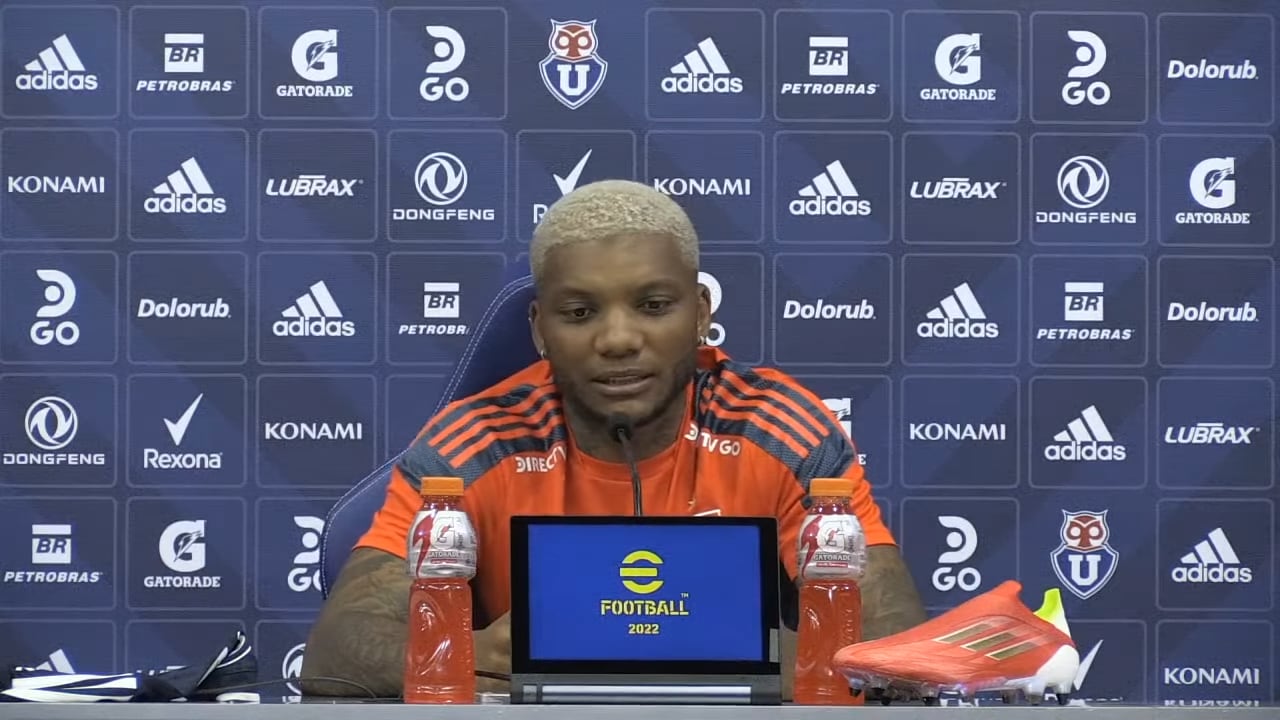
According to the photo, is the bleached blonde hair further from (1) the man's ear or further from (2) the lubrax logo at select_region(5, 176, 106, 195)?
(2) the lubrax logo at select_region(5, 176, 106, 195)

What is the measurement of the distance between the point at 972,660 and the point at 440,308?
240 cm

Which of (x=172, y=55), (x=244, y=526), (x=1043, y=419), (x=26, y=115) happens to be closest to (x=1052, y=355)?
(x=1043, y=419)

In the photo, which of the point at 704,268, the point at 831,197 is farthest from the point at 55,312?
the point at 831,197

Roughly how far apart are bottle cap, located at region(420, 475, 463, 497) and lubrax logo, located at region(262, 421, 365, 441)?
2138 mm

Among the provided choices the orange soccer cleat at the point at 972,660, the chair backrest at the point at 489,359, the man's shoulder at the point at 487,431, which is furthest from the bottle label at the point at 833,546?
the chair backrest at the point at 489,359

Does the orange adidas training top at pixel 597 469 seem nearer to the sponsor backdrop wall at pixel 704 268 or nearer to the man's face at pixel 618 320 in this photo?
the man's face at pixel 618 320

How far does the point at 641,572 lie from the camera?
4.14 ft

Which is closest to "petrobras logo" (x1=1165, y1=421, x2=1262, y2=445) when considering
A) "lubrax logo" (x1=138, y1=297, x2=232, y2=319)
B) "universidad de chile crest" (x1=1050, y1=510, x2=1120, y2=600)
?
"universidad de chile crest" (x1=1050, y1=510, x2=1120, y2=600)

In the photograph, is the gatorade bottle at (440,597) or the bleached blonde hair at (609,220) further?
the bleached blonde hair at (609,220)

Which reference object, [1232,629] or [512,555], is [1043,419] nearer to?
[1232,629]

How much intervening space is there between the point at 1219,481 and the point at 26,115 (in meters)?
2.83

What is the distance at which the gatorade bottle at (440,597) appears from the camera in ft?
4.50

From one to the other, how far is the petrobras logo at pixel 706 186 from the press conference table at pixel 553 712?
2438 millimetres

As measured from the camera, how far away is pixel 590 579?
1.25 metres
